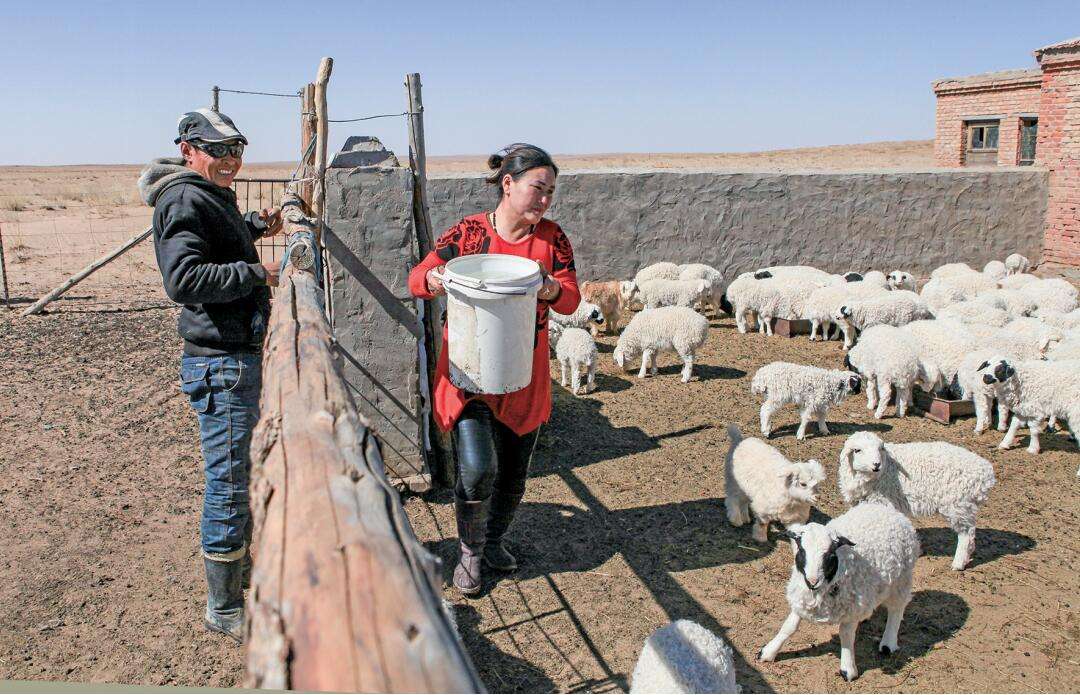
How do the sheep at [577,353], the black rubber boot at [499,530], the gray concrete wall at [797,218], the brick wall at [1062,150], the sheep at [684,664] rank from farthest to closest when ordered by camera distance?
the brick wall at [1062,150] < the gray concrete wall at [797,218] < the sheep at [577,353] < the black rubber boot at [499,530] < the sheep at [684,664]

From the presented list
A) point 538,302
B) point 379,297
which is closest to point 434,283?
point 538,302

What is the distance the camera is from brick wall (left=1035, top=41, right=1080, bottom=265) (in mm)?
12695

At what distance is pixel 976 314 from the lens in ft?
28.2

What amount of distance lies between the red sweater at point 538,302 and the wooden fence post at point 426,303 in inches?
58.5

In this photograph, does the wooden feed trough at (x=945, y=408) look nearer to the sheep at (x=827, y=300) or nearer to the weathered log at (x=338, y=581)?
the sheep at (x=827, y=300)

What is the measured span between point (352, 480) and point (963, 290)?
402 inches

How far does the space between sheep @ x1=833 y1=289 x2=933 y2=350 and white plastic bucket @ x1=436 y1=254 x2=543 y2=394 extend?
6.23m

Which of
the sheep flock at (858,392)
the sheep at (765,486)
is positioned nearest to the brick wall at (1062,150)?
the sheep flock at (858,392)

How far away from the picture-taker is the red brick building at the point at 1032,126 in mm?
12781

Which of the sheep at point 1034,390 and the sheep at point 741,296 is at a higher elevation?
the sheep at point 741,296

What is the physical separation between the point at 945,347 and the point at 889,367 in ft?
2.49

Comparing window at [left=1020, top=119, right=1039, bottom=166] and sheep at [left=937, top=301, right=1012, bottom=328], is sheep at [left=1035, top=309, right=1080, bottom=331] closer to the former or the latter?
sheep at [left=937, top=301, right=1012, bottom=328]

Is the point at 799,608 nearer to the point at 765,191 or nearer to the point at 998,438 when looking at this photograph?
the point at 998,438

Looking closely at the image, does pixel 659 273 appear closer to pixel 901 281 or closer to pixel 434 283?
pixel 901 281
